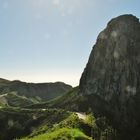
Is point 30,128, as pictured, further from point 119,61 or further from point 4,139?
point 119,61

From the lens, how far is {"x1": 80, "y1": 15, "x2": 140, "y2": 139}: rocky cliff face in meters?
174

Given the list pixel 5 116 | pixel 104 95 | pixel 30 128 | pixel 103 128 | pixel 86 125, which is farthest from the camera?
pixel 104 95

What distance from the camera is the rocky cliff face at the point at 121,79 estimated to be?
174462mm

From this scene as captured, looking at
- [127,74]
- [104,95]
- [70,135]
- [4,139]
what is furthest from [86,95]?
[70,135]

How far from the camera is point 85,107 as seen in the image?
552 feet

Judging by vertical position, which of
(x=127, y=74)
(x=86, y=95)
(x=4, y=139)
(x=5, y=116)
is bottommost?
(x=4, y=139)

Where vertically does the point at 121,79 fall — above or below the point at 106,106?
above

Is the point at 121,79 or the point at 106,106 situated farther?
the point at 121,79

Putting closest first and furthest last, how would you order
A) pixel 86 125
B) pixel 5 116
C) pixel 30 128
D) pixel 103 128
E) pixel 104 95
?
pixel 86 125 < pixel 103 128 < pixel 30 128 < pixel 5 116 < pixel 104 95

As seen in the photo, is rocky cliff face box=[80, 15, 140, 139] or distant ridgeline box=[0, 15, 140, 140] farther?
rocky cliff face box=[80, 15, 140, 139]

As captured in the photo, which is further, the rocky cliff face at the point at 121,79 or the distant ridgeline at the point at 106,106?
the rocky cliff face at the point at 121,79

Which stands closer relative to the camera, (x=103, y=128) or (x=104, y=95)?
(x=103, y=128)

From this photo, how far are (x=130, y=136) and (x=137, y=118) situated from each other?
25423 mm

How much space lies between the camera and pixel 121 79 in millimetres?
186875
